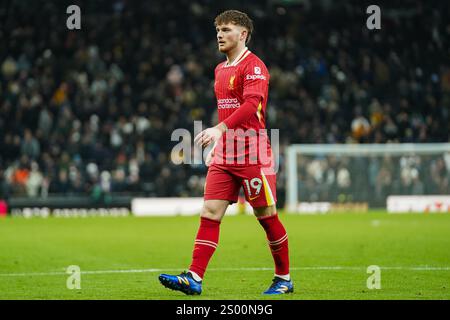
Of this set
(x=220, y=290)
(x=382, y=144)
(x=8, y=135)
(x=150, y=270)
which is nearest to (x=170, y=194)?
(x=8, y=135)

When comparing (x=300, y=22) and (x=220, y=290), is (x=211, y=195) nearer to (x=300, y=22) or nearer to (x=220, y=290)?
(x=220, y=290)

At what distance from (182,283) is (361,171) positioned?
66.8 ft

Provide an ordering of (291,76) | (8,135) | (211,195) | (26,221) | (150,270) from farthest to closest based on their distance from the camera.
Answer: (291,76), (8,135), (26,221), (150,270), (211,195)

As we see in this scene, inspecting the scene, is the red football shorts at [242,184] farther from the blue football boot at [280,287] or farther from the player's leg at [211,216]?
the blue football boot at [280,287]

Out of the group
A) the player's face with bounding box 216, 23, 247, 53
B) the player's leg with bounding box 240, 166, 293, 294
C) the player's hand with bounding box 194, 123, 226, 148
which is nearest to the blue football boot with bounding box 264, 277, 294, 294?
the player's leg with bounding box 240, 166, 293, 294

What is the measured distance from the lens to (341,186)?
2727 centimetres

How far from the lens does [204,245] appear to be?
25.9ft

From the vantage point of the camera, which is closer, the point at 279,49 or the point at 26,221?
the point at 26,221

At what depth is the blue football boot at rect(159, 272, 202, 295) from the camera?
24.7ft

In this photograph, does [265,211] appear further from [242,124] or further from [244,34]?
[244,34]

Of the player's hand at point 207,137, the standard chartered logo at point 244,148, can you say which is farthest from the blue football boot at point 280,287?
the player's hand at point 207,137

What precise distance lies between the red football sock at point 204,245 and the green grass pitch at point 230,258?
27 cm

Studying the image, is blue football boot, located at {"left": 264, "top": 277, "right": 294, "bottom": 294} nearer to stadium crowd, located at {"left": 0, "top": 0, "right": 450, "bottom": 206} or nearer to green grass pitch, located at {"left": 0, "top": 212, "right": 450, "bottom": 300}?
green grass pitch, located at {"left": 0, "top": 212, "right": 450, "bottom": 300}

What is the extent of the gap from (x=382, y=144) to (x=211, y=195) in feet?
67.8
